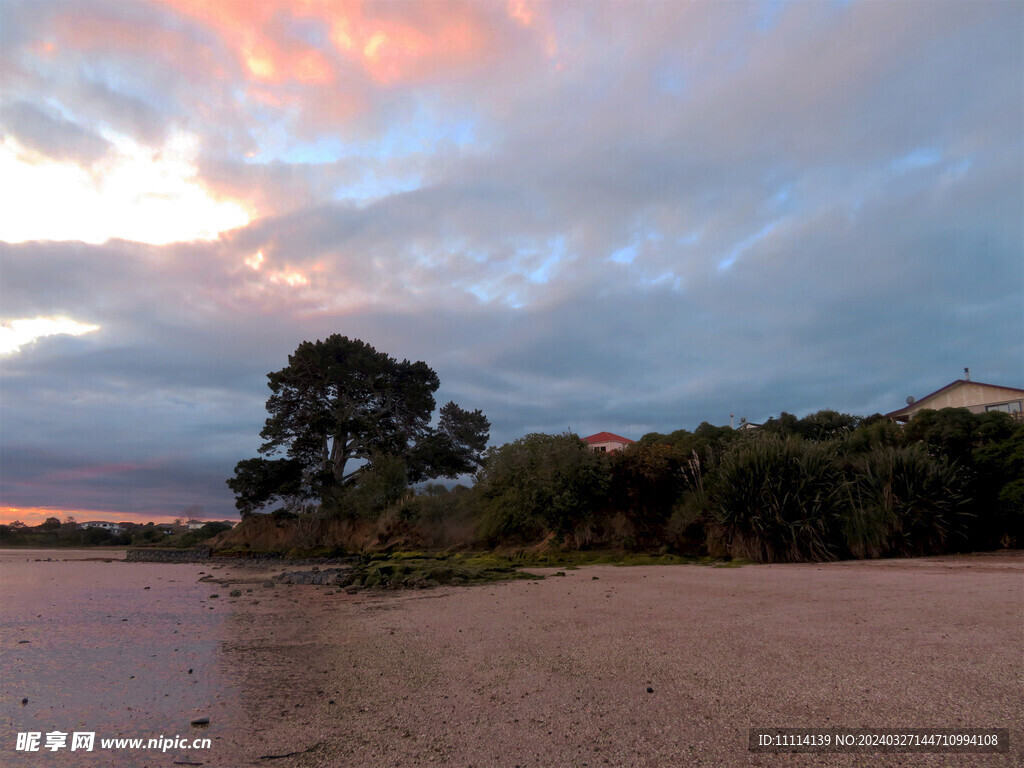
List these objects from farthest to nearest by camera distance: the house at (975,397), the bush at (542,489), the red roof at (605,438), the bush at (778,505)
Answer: the red roof at (605,438) < the house at (975,397) < the bush at (542,489) < the bush at (778,505)

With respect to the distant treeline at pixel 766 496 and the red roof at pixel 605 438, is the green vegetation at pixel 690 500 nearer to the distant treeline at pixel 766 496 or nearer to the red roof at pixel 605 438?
the distant treeline at pixel 766 496

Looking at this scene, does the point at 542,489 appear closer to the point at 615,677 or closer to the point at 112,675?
the point at 615,677

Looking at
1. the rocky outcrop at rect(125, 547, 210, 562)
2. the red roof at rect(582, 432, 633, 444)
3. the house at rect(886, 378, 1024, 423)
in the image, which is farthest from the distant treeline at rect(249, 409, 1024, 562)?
the red roof at rect(582, 432, 633, 444)

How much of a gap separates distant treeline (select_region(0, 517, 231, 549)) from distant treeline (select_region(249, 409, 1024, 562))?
2632cm

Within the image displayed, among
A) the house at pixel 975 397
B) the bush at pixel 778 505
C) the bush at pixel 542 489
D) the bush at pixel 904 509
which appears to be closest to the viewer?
the bush at pixel 778 505

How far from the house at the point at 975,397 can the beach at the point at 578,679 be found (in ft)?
134

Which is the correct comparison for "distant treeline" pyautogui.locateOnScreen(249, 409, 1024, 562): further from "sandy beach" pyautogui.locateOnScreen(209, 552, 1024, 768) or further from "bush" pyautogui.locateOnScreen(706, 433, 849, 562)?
"sandy beach" pyautogui.locateOnScreen(209, 552, 1024, 768)

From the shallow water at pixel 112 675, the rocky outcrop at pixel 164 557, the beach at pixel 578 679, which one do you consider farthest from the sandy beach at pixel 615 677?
the rocky outcrop at pixel 164 557

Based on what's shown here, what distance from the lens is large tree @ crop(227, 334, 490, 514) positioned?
3547cm

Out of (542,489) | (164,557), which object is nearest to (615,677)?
(542,489)

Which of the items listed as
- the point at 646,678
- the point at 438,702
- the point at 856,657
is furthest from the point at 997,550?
the point at 438,702

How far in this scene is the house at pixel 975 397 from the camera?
41375 mm

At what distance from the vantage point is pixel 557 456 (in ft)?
73.7

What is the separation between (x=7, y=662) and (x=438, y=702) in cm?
484
